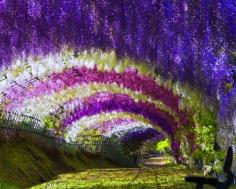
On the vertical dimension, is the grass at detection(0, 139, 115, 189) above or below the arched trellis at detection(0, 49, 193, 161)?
below

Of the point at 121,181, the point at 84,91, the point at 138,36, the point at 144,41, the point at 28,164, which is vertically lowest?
Result: the point at 28,164

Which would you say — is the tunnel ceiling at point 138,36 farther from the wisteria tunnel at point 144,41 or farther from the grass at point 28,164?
the grass at point 28,164

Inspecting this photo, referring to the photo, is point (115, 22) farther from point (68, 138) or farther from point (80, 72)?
point (68, 138)

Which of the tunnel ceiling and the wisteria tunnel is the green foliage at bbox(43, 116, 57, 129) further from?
the tunnel ceiling

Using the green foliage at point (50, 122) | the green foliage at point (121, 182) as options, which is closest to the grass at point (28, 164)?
the green foliage at point (121, 182)

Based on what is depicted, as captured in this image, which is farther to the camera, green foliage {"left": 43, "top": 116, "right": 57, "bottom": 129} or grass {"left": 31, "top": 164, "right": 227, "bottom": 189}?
green foliage {"left": 43, "top": 116, "right": 57, "bottom": 129}

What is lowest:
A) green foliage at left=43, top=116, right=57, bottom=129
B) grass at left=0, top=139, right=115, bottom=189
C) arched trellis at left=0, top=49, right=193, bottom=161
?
grass at left=0, top=139, right=115, bottom=189

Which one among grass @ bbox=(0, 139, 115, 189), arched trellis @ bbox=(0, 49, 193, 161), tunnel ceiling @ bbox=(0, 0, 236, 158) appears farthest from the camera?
arched trellis @ bbox=(0, 49, 193, 161)

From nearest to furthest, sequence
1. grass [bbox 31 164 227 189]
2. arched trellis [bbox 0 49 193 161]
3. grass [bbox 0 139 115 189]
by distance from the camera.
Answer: grass [bbox 31 164 227 189]
grass [bbox 0 139 115 189]
arched trellis [bbox 0 49 193 161]

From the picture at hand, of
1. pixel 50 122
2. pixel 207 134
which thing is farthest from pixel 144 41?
pixel 50 122

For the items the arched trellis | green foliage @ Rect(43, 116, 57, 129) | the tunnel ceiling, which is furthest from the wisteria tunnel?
green foliage @ Rect(43, 116, 57, 129)

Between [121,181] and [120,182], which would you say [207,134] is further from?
[120,182]

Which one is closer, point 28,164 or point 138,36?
point 138,36

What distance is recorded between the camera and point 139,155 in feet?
177
